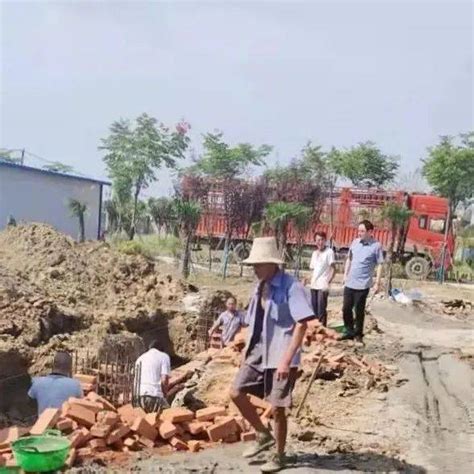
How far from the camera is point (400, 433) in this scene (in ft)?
20.5

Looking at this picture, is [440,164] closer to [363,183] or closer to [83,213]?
[363,183]

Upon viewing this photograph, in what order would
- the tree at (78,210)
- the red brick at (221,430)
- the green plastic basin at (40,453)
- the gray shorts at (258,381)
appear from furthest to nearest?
the tree at (78,210)
the red brick at (221,430)
the gray shorts at (258,381)
the green plastic basin at (40,453)

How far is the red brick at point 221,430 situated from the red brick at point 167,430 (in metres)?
0.28

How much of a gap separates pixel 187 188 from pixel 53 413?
19.3 meters

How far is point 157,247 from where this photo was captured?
102ft

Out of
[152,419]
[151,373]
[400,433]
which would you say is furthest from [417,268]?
[152,419]

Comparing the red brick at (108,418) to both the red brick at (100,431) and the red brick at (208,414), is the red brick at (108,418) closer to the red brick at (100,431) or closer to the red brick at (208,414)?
the red brick at (100,431)

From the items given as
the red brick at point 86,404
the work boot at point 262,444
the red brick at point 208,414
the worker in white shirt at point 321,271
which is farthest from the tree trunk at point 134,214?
the work boot at point 262,444

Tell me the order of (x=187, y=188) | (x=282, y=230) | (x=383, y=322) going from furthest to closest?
(x=187, y=188) → (x=282, y=230) → (x=383, y=322)

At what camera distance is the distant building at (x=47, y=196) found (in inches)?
966

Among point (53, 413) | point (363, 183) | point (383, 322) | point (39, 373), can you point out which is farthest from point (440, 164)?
point (53, 413)

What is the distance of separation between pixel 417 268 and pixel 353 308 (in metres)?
16.8

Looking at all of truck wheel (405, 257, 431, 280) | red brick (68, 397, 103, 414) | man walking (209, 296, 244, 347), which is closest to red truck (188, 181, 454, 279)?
truck wheel (405, 257, 431, 280)

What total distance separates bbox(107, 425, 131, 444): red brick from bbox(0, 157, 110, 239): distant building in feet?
63.3
